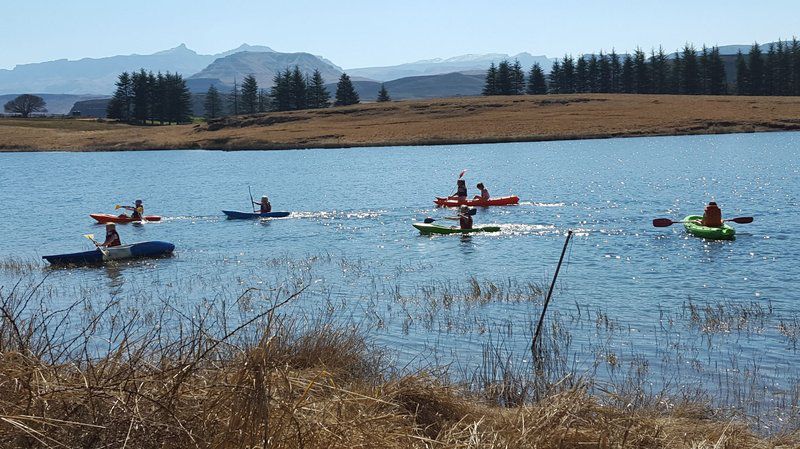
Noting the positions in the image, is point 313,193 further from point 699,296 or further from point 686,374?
point 686,374

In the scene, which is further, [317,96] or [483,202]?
[317,96]

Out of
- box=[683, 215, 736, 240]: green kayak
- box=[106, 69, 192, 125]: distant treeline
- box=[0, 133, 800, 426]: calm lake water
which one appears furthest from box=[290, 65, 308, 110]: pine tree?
box=[683, 215, 736, 240]: green kayak

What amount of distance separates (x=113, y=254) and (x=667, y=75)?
12068cm

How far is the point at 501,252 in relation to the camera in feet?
84.5

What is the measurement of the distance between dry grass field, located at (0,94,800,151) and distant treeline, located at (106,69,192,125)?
8976 millimetres

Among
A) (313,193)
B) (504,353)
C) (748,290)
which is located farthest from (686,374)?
(313,193)

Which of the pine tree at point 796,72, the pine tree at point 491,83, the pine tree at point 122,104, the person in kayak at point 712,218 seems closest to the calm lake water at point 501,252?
the person in kayak at point 712,218

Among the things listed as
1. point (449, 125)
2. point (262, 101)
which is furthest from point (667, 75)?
point (262, 101)

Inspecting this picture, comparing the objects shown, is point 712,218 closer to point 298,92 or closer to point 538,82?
point 298,92

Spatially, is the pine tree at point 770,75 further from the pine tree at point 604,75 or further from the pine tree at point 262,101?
the pine tree at point 262,101

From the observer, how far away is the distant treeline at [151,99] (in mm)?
129625

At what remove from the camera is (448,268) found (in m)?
23.2

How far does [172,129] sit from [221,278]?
9455 centimetres

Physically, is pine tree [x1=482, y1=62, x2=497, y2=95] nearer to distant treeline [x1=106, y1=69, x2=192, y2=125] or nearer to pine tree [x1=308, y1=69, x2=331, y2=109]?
pine tree [x1=308, y1=69, x2=331, y2=109]
